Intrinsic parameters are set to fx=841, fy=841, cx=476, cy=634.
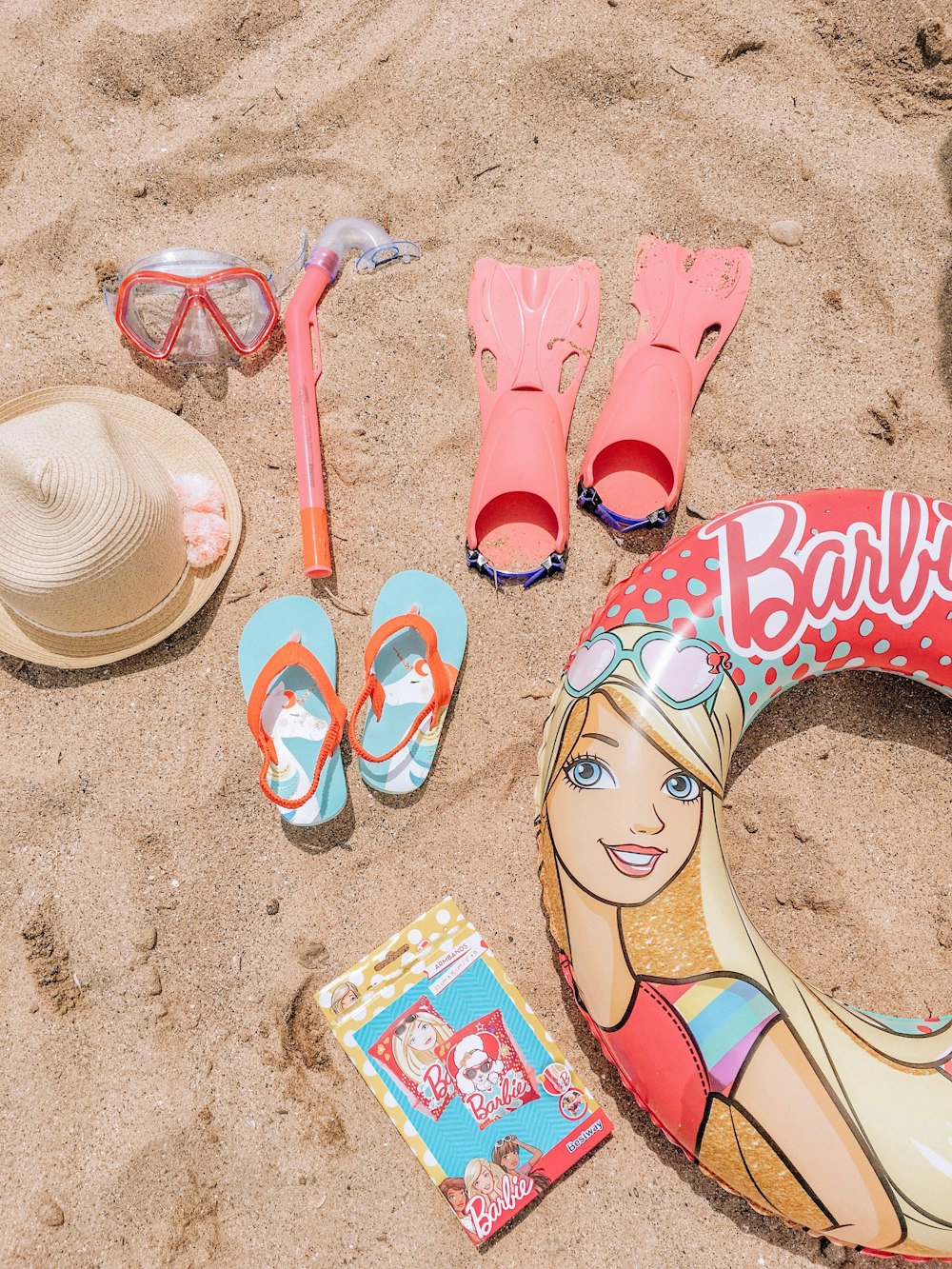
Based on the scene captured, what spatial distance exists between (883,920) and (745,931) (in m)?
0.59

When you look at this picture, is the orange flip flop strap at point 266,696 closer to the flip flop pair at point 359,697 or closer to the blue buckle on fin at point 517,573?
the flip flop pair at point 359,697

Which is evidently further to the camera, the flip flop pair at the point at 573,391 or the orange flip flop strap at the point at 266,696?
the flip flop pair at the point at 573,391

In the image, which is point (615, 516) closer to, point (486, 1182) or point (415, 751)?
point (415, 751)

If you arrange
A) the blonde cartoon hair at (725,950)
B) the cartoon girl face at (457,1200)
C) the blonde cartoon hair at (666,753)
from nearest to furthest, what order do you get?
1. the blonde cartoon hair at (725,950)
2. the blonde cartoon hair at (666,753)
3. the cartoon girl face at (457,1200)

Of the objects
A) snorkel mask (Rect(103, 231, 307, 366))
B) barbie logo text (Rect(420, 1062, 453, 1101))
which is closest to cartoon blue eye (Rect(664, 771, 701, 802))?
barbie logo text (Rect(420, 1062, 453, 1101))

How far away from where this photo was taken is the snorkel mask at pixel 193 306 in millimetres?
2113

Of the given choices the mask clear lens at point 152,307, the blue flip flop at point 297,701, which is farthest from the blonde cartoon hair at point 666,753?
the mask clear lens at point 152,307

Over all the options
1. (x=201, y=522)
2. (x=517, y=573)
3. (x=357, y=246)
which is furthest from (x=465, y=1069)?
(x=357, y=246)

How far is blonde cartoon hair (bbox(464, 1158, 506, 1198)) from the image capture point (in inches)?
71.3

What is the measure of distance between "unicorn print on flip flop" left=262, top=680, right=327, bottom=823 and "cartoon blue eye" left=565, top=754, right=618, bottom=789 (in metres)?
0.71

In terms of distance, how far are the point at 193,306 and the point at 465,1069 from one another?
76.9 inches

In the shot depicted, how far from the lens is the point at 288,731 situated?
2070 millimetres

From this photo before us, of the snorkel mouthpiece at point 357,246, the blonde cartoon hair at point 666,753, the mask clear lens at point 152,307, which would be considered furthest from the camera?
the snorkel mouthpiece at point 357,246

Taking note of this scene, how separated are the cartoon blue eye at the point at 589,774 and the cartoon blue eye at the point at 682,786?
11 centimetres
